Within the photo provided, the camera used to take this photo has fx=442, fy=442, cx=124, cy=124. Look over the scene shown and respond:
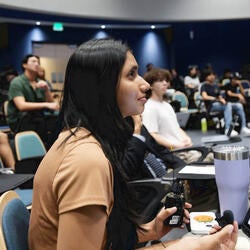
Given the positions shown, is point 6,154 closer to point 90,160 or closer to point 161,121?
point 161,121

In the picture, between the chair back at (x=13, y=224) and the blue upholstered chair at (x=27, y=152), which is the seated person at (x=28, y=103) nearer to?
the blue upholstered chair at (x=27, y=152)

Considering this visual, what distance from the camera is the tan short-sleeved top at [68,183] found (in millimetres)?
1000

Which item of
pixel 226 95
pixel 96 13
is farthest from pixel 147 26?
pixel 226 95

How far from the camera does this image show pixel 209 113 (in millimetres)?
8562

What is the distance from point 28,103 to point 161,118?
1.39 m

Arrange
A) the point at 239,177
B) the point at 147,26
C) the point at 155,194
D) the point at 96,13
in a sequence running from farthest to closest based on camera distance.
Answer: the point at 147,26 → the point at 96,13 → the point at 155,194 → the point at 239,177

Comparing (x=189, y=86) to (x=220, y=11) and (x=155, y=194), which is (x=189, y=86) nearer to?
(x=220, y=11)

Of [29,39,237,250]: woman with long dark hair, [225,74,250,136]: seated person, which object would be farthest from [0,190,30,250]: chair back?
[225,74,250,136]: seated person

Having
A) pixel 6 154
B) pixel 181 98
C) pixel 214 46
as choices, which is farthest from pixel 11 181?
pixel 214 46

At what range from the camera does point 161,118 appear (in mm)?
3928

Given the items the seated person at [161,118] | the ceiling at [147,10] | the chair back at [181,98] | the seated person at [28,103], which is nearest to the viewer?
the seated person at [161,118]

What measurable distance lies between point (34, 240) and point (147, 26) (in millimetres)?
12700

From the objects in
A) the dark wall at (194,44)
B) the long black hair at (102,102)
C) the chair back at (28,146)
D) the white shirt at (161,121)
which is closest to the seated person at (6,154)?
the chair back at (28,146)

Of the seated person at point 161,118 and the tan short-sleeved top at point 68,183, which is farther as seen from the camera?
the seated person at point 161,118
